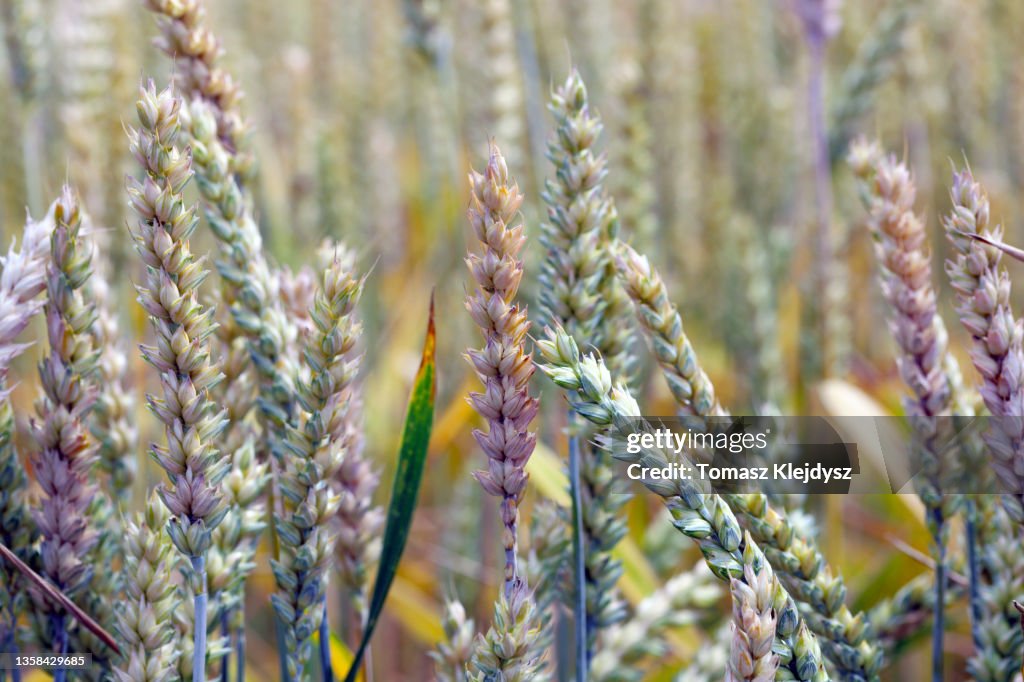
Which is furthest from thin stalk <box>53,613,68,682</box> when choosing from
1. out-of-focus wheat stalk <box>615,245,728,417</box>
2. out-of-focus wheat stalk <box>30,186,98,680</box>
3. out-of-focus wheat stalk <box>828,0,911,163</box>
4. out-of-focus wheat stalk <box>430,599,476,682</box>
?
out-of-focus wheat stalk <box>828,0,911,163</box>

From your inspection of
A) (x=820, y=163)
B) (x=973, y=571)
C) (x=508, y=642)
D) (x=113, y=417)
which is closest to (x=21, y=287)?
(x=113, y=417)

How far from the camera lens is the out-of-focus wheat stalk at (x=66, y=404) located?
65 cm

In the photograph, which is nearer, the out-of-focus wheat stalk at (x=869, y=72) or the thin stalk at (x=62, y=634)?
the thin stalk at (x=62, y=634)

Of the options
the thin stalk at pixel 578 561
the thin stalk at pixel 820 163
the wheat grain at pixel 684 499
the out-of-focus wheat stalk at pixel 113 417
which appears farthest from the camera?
the thin stalk at pixel 820 163

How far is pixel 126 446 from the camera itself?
827 millimetres

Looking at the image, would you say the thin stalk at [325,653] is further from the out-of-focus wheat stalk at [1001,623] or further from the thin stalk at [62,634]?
the out-of-focus wheat stalk at [1001,623]

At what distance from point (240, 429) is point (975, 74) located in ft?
6.42

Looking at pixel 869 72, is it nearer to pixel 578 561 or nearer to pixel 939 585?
pixel 939 585

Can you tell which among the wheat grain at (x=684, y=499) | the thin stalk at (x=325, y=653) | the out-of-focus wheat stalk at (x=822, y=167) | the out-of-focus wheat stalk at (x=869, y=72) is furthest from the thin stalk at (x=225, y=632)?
the out-of-focus wheat stalk at (x=869, y=72)

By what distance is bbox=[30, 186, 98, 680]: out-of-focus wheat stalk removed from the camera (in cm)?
65

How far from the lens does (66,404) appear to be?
0.66 meters

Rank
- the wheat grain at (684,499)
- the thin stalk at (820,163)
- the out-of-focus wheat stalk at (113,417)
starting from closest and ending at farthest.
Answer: the wheat grain at (684,499), the out-of-focus wheat stalk at (113,417), the thin stalk at (820,163)

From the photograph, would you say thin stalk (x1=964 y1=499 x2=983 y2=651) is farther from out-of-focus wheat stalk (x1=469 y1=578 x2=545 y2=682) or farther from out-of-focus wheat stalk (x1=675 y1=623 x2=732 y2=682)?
out-of-focus wheat stalk (x1=469 y1=578 x2=545 y2=682)

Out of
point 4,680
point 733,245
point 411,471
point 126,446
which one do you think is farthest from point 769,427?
point 733,245
